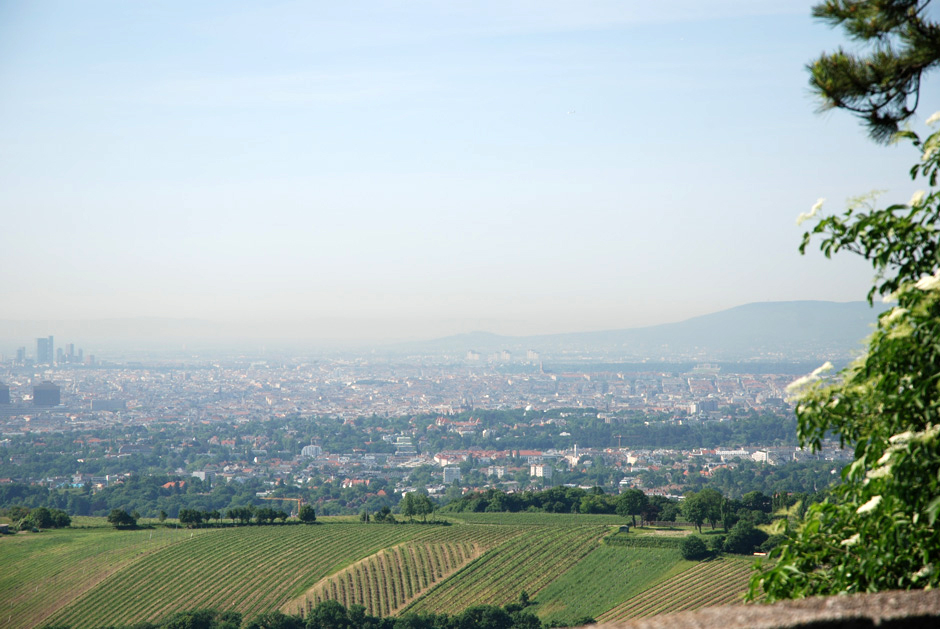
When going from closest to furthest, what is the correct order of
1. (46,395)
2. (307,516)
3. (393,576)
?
(393,576) < (307,516) < (46,395)

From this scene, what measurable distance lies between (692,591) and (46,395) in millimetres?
109795

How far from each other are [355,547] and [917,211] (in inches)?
1224

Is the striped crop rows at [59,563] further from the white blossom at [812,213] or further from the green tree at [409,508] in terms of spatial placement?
the white blossom at [812,213]

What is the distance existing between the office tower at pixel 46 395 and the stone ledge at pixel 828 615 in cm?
12399

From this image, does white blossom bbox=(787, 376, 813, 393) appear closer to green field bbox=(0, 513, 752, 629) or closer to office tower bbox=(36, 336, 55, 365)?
green field bbox=(0, 513, 752, 629)

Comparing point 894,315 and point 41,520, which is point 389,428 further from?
point 894,315

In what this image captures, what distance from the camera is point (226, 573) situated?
28.8m

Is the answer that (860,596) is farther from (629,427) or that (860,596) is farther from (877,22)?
(629,427)

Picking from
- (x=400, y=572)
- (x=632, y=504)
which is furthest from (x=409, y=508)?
(x=400, y=572)

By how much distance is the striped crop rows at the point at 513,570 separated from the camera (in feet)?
85.4

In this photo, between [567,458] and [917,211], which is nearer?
[917,211]

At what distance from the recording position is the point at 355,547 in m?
31.6

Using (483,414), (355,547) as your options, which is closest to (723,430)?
(483,414)

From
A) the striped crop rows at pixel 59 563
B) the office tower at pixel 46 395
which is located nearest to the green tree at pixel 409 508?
the striped crop rows at pixel 59 563
